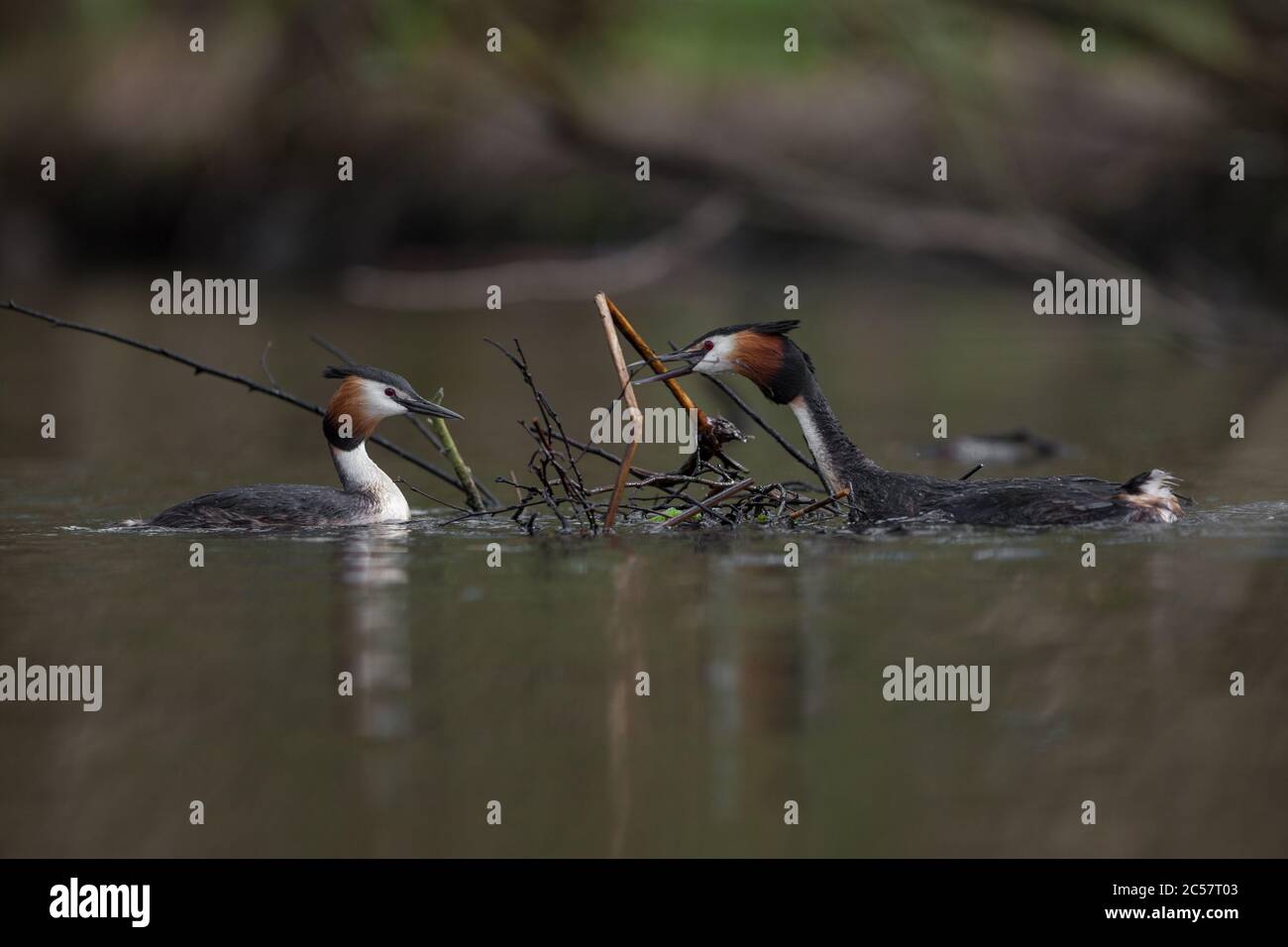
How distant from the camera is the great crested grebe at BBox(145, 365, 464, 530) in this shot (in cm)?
949

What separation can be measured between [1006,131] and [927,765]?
19.0m

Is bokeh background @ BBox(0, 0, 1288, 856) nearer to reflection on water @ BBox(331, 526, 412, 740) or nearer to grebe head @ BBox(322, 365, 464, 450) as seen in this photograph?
reflection on water @ BBox(331, 526, 412, 740)

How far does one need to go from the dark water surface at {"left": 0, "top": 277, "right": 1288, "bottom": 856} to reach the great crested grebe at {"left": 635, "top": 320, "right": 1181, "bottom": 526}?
0.20 m

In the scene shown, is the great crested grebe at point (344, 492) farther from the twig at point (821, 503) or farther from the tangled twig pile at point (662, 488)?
the twig at point (821, 503)

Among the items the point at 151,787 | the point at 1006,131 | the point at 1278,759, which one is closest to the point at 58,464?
the point at 151,787

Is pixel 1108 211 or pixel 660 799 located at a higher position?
pixel 1108 211

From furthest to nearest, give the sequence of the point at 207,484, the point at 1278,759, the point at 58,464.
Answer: the point at 58,464 < the point at 207,484 < the point at 1278,759

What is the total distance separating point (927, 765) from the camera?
224 inches

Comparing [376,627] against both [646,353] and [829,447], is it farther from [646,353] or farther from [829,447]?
[829,447]

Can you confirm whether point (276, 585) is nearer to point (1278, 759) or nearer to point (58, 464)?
point (1278, 759)

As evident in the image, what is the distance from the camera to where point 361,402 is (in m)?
9.88

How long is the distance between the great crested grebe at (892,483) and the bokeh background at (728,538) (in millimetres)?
242

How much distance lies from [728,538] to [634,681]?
2.64 metres

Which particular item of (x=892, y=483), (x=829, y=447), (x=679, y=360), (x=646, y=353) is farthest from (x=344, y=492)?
(x=892, y=483)
